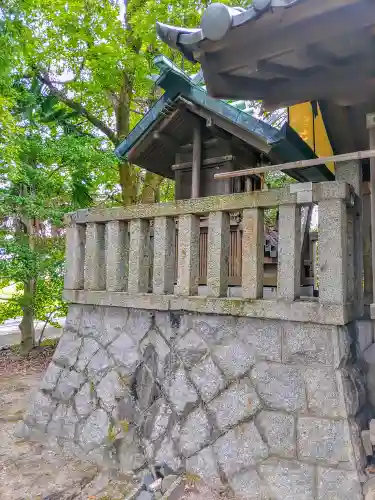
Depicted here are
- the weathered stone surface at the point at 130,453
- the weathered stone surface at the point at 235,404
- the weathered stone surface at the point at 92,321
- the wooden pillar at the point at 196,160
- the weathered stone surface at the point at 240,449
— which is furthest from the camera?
the wooden pillar at the point at 196,160

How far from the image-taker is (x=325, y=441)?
2797mm

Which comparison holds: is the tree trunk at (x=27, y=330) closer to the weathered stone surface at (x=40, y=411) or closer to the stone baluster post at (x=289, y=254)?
the weathered stone surface at (x=40, y=411)

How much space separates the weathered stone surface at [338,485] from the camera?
8.67 ft

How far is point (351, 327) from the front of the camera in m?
3.12

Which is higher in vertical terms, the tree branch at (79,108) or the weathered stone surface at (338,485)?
the tree branch at (79,108)

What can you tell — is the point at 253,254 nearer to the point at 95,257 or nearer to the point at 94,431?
the point at 95,257

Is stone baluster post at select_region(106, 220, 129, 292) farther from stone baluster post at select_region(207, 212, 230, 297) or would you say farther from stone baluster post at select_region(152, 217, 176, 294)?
stone baluster post at select_region(207, 212, 230, 297)

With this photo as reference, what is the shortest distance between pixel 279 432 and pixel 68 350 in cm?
261

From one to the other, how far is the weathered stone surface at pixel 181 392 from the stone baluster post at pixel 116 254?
46.2 inches

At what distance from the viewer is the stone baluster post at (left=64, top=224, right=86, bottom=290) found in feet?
14.5

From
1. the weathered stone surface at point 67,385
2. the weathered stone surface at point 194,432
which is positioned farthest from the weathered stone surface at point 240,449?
the weathered stone surface at point 67,385

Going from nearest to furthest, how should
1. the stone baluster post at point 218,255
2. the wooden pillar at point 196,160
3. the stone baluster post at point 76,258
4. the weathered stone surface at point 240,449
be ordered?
1. the weathered stone surface at point 240,449
2. the stone baluster post at point 218,255
3. the stone baluster post at point 76,258
4. the wooden pillar at point 196,160

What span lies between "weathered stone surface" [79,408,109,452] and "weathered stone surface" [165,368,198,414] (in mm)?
841

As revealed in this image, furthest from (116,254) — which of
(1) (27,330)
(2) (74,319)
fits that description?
(1) (27,330)
